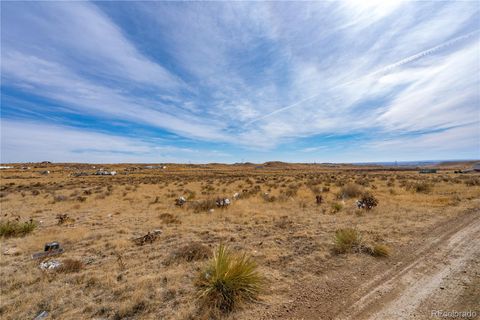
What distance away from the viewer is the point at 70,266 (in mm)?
6219

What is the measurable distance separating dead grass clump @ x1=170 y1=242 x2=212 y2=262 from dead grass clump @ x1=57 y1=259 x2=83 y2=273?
2.44m

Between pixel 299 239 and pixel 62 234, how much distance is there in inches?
371

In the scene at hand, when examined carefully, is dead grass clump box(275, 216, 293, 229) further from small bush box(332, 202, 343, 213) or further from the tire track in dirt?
the tire track in dirt

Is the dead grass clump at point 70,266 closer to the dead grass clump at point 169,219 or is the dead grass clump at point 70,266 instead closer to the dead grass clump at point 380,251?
the dead grass clump at point 169,219

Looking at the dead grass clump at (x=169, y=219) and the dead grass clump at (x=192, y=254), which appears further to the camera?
the dead grass clump at (x=169, y=219)

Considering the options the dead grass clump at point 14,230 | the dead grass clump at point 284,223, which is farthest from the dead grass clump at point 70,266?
the dead grass clump at point 284,223

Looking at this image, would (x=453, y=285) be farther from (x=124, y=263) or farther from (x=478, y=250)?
(x=124, y=263)

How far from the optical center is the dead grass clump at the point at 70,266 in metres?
6.10

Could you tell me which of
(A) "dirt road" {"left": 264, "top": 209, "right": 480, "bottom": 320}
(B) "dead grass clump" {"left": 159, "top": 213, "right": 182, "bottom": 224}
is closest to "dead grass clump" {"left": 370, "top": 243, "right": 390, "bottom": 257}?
(A) "dirt road" {"left": 264, "top": 209, "right": 480, "bottom": 320}

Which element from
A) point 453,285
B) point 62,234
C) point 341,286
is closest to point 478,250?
point 453,285

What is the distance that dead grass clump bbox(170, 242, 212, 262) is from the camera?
21.2 feet

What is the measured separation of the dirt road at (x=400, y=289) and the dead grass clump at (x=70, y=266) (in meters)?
5.38

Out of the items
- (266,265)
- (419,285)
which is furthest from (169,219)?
(419,285)

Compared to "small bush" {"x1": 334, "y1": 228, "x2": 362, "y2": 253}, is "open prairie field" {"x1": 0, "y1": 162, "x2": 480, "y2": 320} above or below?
below
